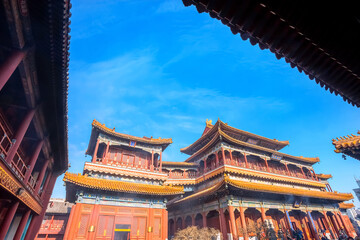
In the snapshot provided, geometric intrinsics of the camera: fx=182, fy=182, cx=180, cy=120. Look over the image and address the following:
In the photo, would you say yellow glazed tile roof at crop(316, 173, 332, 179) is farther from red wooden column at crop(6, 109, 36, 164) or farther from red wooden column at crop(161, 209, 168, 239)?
red wooden column at crop(6, 109, 36, 164)

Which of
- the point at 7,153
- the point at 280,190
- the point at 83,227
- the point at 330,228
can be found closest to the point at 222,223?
the point at 280,190

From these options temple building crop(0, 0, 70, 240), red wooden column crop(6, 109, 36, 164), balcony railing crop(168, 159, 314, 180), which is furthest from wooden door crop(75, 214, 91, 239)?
balcony railing crop(168, 159, 314, 180)

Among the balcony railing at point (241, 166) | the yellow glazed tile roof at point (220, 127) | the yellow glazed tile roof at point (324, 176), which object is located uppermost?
the yellow glazed tile roof at point (220, 127)

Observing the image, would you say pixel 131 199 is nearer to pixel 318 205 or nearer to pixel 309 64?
pixel 309 64

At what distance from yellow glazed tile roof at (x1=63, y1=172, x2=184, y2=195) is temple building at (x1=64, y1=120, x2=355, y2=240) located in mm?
75

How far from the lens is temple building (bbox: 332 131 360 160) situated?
7.03 meters

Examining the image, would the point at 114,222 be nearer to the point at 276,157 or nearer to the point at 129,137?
the point at 129,137

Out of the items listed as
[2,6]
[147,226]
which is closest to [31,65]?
[2,6]

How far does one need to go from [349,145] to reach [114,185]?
1484 centimetres

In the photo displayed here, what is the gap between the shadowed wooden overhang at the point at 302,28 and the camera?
2.19 meters

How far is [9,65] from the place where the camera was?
4.68 meters

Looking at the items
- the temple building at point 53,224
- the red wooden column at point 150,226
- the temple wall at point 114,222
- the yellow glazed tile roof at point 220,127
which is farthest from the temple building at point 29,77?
the temple building at point 53,224

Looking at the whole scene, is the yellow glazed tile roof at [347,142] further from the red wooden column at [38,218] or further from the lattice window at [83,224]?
the red wooden column at [38,218]

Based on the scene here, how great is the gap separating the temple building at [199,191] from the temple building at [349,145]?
7.74 meters
